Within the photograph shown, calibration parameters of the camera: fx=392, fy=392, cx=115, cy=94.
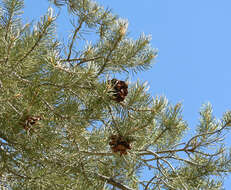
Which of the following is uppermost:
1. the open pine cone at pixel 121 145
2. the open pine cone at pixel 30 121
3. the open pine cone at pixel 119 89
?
the open pine cone at pixel 119 89

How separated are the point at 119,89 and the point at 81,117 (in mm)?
207

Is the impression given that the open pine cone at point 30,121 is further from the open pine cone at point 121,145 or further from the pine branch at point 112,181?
the pine branch at point 112,181

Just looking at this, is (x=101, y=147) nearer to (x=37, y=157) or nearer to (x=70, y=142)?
(x=70, y=142)

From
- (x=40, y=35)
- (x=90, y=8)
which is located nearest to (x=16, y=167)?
(x=40, y=35)

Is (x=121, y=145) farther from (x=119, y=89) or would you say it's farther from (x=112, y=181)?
(x=112, y=181)

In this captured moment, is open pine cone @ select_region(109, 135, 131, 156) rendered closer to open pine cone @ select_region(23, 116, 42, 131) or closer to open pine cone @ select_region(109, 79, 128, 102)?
open pine cone @ select_region(109, 79, 128, 102)

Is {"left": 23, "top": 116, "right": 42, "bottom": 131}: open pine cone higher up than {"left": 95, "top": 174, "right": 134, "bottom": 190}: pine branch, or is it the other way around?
{"left": 95, "top": 174, "right": 134, "bottom": 190}: pine branch

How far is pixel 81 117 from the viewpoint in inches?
60.2

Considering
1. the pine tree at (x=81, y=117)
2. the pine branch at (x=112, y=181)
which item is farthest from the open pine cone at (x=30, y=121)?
the pine branch at (x=112, y=181)

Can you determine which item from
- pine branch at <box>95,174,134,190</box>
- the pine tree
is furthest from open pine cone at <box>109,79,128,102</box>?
pine branch at <box>95,174,134,190</box>

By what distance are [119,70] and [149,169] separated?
49 centimetres

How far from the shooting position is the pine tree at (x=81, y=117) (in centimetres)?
137

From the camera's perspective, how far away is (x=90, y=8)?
1.99m

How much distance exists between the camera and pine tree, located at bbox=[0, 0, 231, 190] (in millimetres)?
1371
